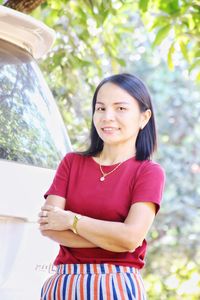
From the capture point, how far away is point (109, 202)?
272cm

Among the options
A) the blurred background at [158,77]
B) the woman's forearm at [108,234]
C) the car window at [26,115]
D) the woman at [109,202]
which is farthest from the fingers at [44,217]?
the blurred background at [158,77]

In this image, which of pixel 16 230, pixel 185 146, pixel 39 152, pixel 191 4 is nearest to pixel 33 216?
pixel 16 230

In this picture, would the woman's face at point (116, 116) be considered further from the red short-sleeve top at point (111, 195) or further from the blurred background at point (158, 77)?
the blurred background at point (158, 77)

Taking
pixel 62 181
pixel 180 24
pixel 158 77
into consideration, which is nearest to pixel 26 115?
pixel 62 181

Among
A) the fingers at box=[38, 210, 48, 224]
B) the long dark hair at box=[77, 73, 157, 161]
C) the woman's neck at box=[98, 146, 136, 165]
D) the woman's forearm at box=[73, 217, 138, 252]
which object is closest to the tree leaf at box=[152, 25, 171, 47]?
the long dark hair at box=[77, 73, 157, 161]

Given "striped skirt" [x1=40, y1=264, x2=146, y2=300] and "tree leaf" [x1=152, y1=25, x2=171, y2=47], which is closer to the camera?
"striped skirt" [x1=40, y1=264, x2=146, y2=300]

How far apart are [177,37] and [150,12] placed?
0.86m

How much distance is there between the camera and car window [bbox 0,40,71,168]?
3.25 meters

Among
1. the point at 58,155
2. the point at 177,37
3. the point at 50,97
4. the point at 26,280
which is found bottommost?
the point at 26,280

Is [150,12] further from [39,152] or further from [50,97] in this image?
[39,152]

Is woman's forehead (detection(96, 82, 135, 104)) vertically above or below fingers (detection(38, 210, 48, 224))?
above

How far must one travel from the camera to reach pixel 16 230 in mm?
3145

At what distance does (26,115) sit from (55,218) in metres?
0.72

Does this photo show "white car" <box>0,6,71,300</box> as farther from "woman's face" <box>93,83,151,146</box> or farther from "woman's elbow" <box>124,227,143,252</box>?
"woman's elbow" <box>124,227,143,252</box>
